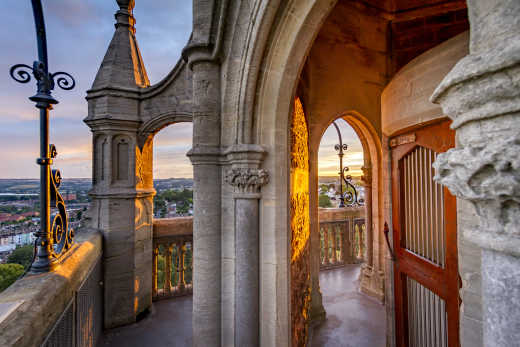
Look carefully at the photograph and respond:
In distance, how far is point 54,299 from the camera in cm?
174

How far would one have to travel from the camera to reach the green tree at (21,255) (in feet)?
7.15

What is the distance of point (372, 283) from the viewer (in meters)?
4.71

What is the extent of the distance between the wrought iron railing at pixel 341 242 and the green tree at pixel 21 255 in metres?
5.19

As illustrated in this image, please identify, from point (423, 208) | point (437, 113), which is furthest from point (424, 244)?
point (437, 113)

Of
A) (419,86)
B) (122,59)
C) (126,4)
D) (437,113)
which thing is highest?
(126,4)

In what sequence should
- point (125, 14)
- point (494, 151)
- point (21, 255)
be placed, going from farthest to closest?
point (125, 14)
point (21, 255)
point (494, 151)

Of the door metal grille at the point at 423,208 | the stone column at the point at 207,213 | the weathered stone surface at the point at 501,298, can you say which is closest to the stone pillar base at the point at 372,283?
the door metal grille at the point at 423,208

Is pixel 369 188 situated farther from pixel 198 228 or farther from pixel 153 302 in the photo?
pixel 153 302

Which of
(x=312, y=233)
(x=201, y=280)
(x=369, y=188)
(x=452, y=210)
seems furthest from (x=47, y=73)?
(x=369, y=188)

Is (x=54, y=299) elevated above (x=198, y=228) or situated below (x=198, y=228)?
below

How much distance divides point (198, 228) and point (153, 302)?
140 inches

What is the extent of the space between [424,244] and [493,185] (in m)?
1.53

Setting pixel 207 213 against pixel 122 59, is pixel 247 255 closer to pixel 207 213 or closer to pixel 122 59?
pixel 207 213

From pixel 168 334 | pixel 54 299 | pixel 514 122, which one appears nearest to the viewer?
pixel 514 122
